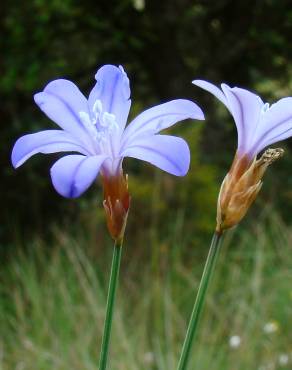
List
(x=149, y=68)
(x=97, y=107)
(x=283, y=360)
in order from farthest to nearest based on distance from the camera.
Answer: (x=149, y=68) → (x=283, y=360) → (x=97, y=107)

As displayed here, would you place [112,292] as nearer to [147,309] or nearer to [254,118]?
[254,118]

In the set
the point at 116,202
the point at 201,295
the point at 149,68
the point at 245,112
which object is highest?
the point at 149,68

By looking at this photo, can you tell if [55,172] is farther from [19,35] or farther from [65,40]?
[65,40]

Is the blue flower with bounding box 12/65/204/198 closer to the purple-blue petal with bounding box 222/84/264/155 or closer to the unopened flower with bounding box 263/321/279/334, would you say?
the purple-blue petal with bounding box 222/84/264/155

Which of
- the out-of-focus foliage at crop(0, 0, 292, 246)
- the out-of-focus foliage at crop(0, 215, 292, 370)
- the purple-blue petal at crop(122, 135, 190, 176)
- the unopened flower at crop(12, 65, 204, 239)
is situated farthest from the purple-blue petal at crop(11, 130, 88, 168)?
the out-of-focus foliage at crop(0, 0, 292, 246)

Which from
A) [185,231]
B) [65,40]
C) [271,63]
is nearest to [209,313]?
[185,231]

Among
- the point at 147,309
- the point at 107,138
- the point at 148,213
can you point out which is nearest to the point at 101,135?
the point at 107,138

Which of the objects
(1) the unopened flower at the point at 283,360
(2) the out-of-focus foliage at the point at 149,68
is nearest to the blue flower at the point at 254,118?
(1) the unopened flower at the point at 283,360
